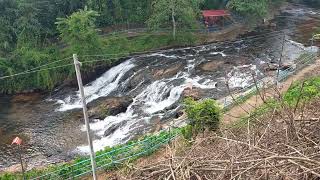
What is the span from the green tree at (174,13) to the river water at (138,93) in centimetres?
211

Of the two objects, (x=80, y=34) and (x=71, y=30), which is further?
(x=71, y=30)

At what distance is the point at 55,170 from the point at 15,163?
548 centimetres

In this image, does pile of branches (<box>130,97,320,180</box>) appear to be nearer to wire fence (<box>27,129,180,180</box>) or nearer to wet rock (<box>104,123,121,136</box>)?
wire fence (<box>27,129,180,180</box>)

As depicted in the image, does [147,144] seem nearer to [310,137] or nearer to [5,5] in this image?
[310,137]

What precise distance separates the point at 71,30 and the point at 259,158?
23.3 meters

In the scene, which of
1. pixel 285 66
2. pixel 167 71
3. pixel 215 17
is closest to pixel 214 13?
pixel 215 17

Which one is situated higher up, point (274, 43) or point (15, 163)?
point (274, 43)

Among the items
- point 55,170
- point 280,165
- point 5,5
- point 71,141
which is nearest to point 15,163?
point 71,141

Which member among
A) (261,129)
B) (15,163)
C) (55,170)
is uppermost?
(261,129)

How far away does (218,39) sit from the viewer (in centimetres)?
3416

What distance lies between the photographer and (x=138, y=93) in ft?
85.5

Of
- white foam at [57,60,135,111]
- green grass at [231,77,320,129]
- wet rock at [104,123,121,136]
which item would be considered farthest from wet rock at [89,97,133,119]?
green grass at [231,77,320,129]

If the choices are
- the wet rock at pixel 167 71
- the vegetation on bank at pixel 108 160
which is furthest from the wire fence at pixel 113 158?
the wet rock at pixel 167 71

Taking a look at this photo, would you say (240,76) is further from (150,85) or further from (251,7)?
(251,7)
